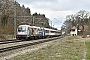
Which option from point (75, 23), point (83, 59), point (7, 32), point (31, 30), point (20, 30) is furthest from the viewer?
point (75, 23)

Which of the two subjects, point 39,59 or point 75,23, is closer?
point 39,59

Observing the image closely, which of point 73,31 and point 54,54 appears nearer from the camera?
point 54,54

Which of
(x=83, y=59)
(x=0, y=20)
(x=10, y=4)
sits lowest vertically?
(x=83, y=59)

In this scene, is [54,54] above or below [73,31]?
below

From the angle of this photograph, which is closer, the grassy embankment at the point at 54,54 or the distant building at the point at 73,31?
the grassy embankment at the point at 54,54

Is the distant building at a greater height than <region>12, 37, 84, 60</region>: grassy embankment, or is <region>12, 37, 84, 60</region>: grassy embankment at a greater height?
the distant building

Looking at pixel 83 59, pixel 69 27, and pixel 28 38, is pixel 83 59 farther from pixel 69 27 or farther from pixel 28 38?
pixel 69 27

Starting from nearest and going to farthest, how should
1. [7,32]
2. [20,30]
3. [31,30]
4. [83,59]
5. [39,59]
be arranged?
[39,59]
[83,59]
[20,30]
[31,30]
[7,32]

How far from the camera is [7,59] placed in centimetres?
1509

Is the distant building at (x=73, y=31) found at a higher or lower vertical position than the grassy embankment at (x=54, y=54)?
higher

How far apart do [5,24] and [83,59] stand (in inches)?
1998

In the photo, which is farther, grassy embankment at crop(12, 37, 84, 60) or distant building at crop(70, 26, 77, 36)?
distant building at crop(70, 26, 77, 36)

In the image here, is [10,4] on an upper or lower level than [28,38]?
upper

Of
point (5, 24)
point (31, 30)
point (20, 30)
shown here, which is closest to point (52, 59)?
point (20, 30)
